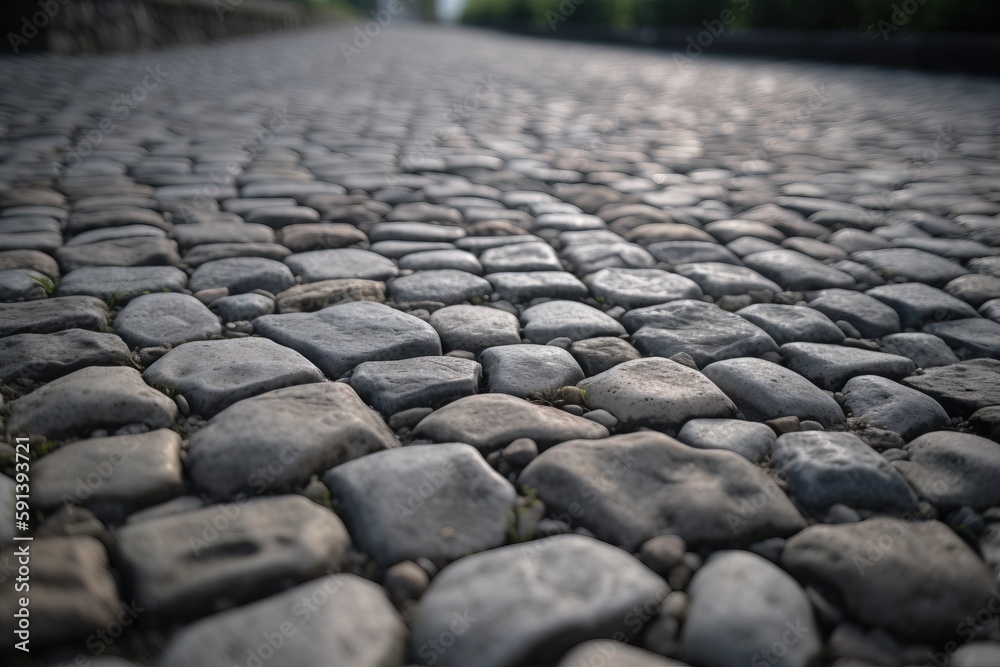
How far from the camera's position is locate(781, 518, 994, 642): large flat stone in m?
0.92

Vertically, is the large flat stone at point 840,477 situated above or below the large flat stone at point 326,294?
below

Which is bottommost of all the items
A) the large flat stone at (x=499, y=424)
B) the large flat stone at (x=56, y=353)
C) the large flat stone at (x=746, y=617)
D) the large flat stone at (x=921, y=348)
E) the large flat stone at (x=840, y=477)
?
the large flat stone at (x=746, y=617)

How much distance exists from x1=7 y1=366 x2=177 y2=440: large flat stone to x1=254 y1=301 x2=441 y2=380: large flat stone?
1.14 ft

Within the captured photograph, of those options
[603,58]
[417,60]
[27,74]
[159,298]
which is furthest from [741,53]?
[159,298]

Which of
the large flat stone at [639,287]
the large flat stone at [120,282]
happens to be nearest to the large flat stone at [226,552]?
the large flat stone at [120,282]

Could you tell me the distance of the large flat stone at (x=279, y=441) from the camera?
44.1 inches

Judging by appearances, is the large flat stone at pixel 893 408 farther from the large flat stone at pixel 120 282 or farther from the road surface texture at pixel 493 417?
the large flat stone at pixel 120 282

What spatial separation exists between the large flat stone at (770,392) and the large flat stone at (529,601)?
1.93ft

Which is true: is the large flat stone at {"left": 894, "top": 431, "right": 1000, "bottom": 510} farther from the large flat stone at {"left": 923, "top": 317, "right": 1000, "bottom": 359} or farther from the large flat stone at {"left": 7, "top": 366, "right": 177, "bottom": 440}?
the large flat stone at {"left": 7, "top": 366, "right": 177, "bottom": 440}

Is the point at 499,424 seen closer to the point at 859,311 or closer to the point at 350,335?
the point at 350,335

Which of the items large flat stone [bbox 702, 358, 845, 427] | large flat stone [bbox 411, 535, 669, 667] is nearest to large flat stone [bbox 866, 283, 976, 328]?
large flat stone [bbox 702, 358, 845, 427]

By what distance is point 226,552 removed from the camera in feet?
3.11

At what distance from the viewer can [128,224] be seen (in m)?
2.39

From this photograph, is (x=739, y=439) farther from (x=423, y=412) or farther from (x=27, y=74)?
(x=27, y=74)
